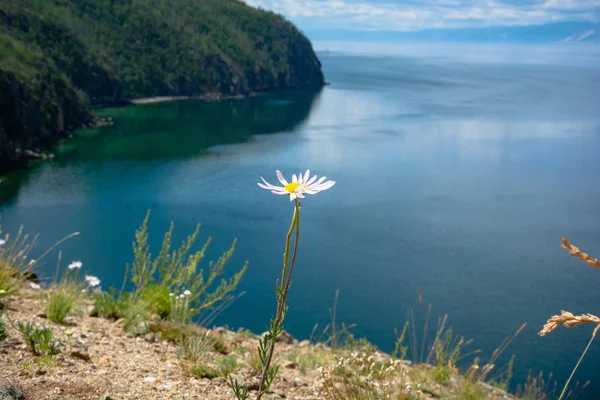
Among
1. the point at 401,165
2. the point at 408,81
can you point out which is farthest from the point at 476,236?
the point at 408,81

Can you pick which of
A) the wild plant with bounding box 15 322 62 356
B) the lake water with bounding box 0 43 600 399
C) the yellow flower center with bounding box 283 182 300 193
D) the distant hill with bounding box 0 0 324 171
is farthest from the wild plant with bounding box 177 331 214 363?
the distant hill with bounding box 0 0 324 171

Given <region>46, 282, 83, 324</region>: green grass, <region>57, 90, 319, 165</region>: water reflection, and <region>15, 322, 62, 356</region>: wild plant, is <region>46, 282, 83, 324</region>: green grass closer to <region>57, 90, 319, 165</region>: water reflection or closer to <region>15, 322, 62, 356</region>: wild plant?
<region>15, 322, 62, 356</region>: wild plant

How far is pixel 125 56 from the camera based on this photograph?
73188mm

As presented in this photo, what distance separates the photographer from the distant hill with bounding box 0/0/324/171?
39531 mm

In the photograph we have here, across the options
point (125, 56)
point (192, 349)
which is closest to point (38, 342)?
point (192, 349)

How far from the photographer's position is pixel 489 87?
272 feet

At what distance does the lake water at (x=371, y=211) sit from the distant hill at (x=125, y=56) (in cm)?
376

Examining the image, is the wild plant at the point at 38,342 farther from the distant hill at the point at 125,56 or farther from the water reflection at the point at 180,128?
the water reflection at the point at 180,128

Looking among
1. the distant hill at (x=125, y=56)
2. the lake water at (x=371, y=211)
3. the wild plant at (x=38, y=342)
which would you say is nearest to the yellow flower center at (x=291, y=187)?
the wild plant at (x=38, y=342)

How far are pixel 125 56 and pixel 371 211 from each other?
186 feet

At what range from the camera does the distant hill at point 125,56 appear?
130 ft

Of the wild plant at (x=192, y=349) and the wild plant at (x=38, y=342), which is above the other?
the wild plant at (x=38, y=342)

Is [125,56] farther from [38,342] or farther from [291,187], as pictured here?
[291,187]

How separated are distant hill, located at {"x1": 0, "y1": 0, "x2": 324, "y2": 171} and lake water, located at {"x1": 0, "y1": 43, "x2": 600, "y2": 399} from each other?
376 cm
